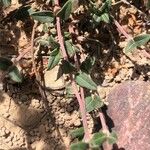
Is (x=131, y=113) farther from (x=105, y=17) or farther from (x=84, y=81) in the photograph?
(x=105, y=17)

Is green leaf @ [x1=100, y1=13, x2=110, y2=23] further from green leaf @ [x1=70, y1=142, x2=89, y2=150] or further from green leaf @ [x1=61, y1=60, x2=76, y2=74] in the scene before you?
green leaf @ [x1=70, y1=142, x2=89, y2=150]

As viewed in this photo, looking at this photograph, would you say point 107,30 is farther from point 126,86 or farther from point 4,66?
point 4,66

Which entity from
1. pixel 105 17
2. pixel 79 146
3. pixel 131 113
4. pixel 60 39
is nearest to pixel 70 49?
pixel 60 39

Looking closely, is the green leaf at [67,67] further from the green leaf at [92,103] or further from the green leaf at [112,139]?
the green leaf at [112,139]

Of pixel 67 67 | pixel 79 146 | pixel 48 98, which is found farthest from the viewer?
pixel 48 98

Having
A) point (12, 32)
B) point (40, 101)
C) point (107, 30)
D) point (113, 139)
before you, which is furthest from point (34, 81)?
point (113, 139)

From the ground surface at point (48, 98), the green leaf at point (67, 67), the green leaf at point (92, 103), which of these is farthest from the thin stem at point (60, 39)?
the ground surface at point (48, 98)
